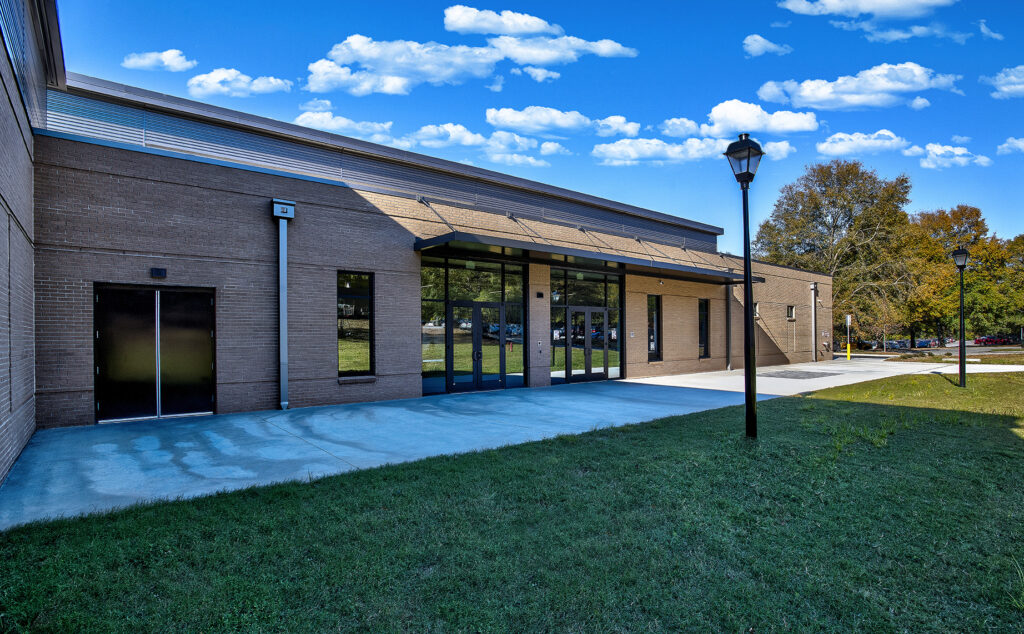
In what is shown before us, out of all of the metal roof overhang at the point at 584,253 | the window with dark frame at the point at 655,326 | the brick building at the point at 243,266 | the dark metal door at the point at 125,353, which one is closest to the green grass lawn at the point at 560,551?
the brick building at the point at 243,266

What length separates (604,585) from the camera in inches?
133

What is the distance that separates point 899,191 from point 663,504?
149 ft

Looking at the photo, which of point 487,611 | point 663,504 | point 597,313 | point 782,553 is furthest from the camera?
point 597,313

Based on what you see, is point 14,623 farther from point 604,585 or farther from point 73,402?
point 73,402

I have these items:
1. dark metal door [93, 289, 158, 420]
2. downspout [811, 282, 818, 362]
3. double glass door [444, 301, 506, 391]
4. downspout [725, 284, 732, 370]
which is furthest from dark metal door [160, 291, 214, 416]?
downspout [811, 282, 818, 362]

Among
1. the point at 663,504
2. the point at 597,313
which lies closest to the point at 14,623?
the point at 663,504

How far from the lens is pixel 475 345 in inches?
566

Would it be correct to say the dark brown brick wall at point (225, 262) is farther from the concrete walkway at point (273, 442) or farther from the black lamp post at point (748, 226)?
the black lamp post at point (748, 226)

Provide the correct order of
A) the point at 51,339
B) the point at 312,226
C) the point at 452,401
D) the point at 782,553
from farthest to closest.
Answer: the point at 452,401
the point at 312,226
the point at 51,339
the point at 782,553

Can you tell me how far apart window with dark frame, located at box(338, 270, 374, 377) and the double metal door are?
263cm

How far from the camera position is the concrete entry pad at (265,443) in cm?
541

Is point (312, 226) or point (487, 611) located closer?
point (487, 611)

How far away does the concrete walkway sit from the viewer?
Result: 5.41 m

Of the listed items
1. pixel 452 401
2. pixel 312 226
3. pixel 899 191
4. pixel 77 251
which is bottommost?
A: pixel 452 401
